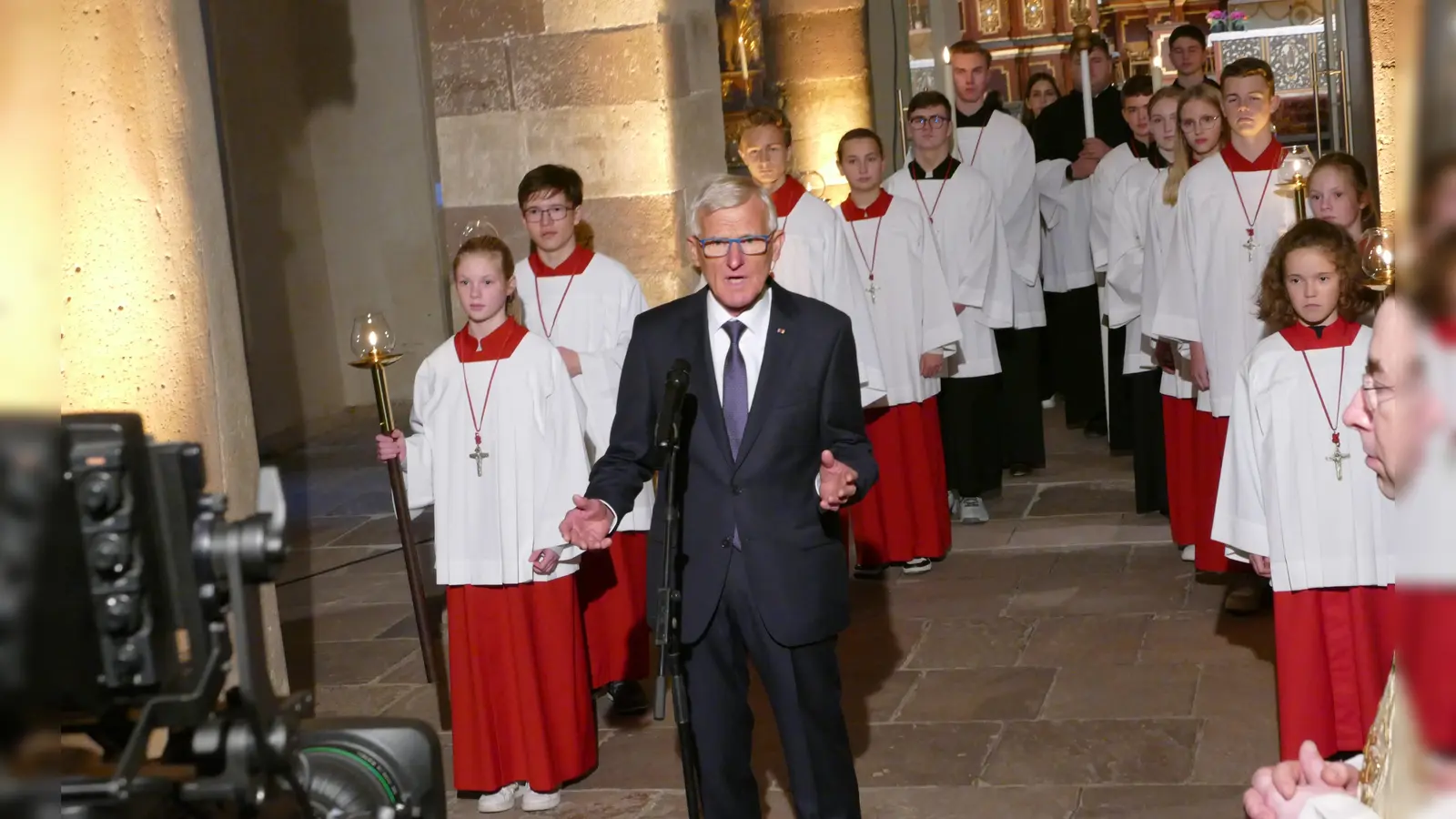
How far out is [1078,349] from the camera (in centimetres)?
1001

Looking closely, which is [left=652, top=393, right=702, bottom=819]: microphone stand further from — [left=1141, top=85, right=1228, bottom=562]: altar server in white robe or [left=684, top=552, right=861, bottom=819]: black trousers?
[left=1141, top=85, right=1228, bottom=562]: altar server in white robe

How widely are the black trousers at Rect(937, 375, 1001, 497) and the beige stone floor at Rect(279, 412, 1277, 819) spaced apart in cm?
24

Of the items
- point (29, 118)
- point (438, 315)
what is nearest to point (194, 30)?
point (29, 118)

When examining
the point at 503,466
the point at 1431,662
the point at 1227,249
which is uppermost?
the point at 1431,662

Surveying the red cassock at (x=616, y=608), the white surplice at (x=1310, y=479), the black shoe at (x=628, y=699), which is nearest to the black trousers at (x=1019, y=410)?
the red cassock at (x=616, y=608)

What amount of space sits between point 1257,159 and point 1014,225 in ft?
10.4

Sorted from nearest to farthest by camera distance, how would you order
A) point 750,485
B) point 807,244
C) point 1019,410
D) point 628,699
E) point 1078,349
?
point 750,485 → point 628,699 → point 807,244 → point 1019,410 → point 1078,349

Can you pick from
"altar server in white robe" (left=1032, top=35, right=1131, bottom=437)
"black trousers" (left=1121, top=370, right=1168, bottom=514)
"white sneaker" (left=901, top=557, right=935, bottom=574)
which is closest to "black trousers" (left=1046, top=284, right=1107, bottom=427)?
"altar server in white robe" (left=1032, top=35, right=1131, bottom=437)

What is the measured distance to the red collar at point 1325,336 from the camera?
4.37 metres

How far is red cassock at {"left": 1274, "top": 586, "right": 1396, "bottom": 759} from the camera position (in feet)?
14.1

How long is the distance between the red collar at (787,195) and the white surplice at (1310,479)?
2.78m

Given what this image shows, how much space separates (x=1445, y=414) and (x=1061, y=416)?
34.5 ft

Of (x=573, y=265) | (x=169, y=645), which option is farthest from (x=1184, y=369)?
(x=169, y=645)

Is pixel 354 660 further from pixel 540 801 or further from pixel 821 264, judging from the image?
pixel 821 264
